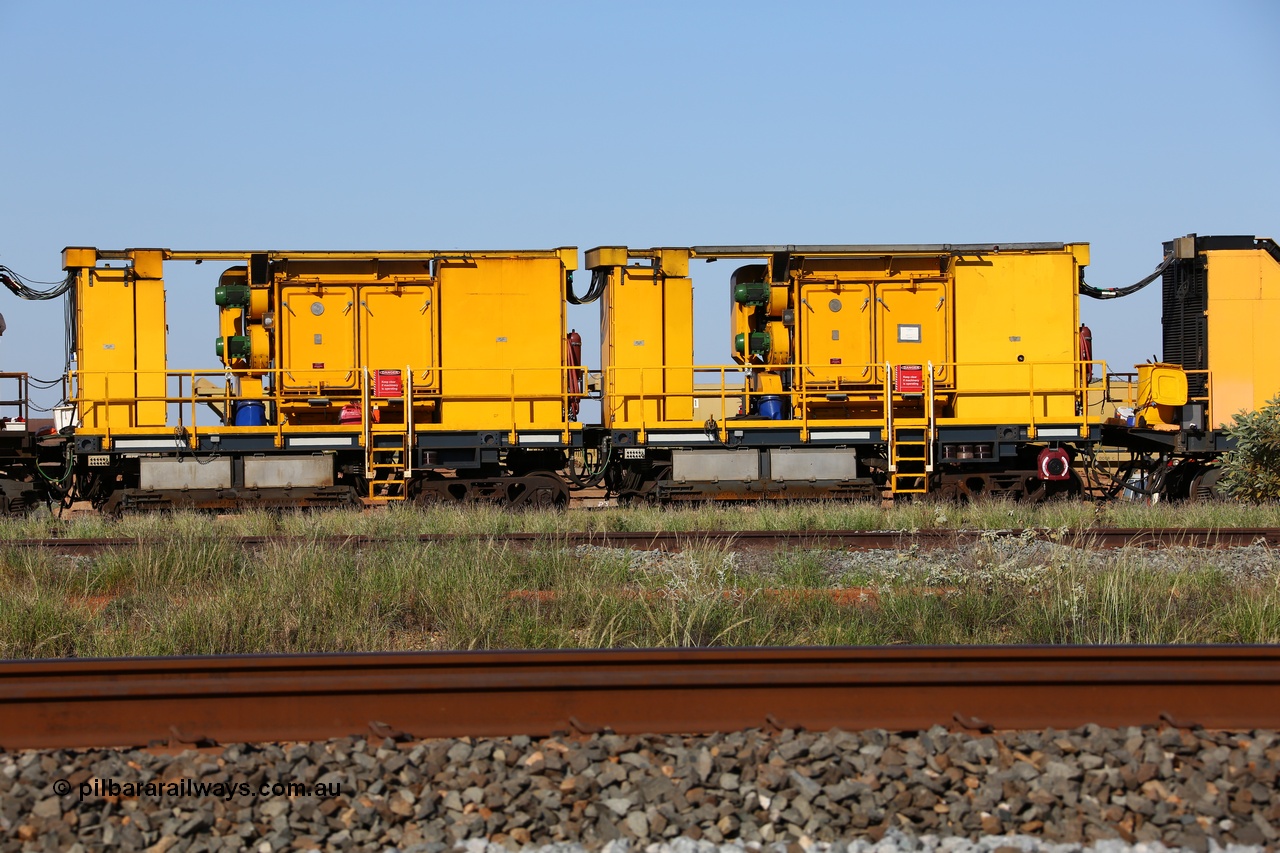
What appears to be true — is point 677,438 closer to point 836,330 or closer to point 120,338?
point 836,330

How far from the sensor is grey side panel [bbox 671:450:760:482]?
612 inches

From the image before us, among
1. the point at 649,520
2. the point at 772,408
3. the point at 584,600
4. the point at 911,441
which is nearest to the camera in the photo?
the point at 584,600

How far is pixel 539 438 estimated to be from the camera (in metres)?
15.6

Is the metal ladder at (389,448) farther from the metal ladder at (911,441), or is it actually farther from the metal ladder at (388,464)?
the metal ladder at (911,441)

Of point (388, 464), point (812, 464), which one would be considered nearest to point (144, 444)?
point (388, 464)

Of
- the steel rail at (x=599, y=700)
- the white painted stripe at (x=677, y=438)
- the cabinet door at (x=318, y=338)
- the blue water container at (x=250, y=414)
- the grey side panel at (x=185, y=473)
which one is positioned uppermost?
the cabinet door at (x=318, y=338)

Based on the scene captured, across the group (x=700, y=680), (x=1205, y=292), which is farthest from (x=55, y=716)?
(x=1205, y=292)

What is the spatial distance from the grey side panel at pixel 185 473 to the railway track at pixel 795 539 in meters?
4.03

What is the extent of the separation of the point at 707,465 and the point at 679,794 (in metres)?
11.4

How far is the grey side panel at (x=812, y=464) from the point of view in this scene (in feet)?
51.4

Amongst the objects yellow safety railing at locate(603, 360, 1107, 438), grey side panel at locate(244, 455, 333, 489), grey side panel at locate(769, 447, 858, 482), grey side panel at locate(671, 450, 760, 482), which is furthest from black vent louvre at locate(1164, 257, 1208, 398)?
grey side panel at locate(244, 455, 333, 489)

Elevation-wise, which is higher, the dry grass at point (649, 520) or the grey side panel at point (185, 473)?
the grey side panel at point (185, 473)

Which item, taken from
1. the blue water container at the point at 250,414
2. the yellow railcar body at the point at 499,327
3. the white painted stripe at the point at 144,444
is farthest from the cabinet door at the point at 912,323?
the white painted stripe at the point at 144,444

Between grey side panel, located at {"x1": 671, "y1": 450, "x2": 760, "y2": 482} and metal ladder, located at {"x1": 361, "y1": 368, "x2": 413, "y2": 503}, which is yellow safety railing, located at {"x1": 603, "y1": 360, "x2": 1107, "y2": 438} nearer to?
grey side panel, located at {"x1": 671, "y1": 450, "x2": 760, "y2": 482}
